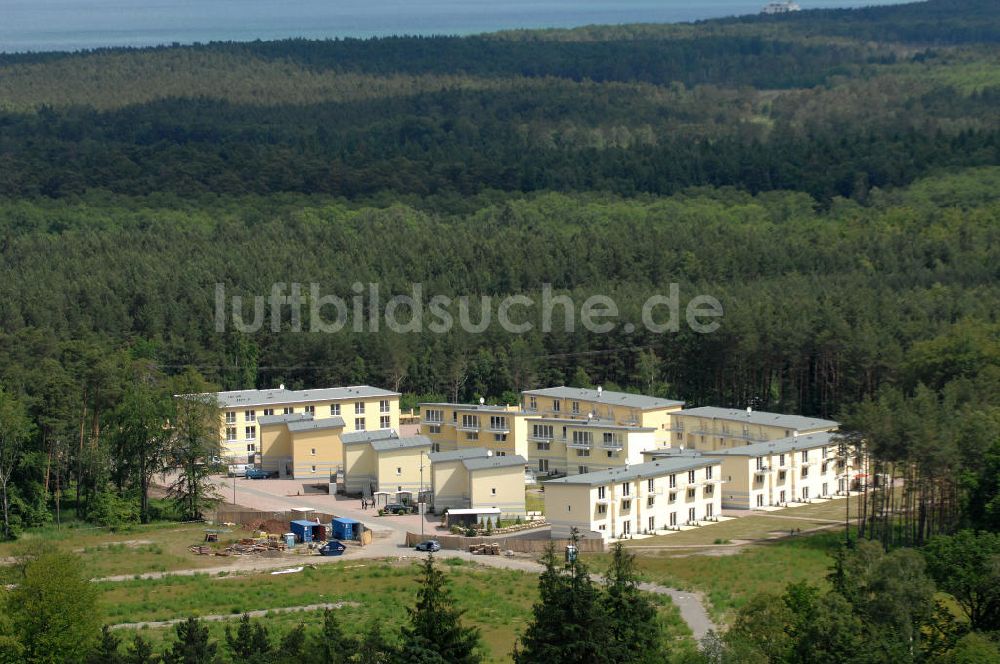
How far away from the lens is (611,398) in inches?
2158

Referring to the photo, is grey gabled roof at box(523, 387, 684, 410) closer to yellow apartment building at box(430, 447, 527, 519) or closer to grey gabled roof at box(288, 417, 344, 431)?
grey gabled roof at box(288, 417, 344, 431)

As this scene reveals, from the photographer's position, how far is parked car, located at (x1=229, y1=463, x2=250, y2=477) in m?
54.7

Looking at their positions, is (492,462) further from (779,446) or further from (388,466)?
(779,446)

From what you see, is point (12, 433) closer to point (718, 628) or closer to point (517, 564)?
point (517, 564)

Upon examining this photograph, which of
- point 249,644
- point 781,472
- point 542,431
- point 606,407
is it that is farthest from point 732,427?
point 249,644

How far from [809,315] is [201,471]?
69.4ft

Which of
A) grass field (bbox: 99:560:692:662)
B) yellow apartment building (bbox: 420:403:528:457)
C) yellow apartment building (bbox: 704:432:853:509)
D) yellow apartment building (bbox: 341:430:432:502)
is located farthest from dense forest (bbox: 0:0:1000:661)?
grass field (bbox: 99:560:692:662)

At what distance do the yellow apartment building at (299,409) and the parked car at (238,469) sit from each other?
308 millimetres

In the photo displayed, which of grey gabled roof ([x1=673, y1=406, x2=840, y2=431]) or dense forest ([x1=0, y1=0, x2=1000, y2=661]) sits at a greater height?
dense forest ([x1=0, y1=0, x2=1000, y2=661])

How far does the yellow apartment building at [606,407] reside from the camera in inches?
2098

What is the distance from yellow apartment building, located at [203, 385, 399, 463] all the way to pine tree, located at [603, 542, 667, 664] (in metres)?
27.1

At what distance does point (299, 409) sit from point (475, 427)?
21.6 ft

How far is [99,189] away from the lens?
12125cm

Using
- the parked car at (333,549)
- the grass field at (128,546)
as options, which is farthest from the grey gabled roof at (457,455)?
the grass field at (128,546)
